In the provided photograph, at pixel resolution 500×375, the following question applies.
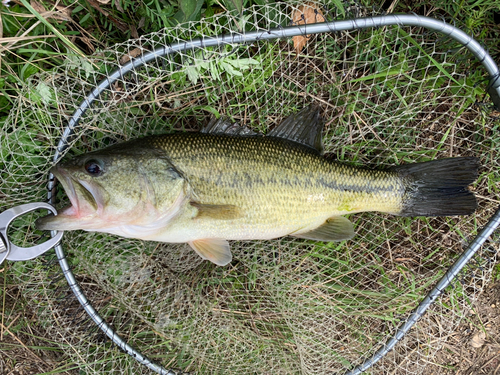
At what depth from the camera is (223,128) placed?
214cm

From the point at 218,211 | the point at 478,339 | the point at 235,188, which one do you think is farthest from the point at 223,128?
the point at 478,339

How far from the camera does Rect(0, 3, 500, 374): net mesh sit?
7.44 ft

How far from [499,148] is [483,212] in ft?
1.56

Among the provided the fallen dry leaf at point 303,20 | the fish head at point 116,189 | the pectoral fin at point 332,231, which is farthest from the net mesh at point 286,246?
the fish head at point 116,189

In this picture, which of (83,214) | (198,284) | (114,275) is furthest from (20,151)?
(198,284)

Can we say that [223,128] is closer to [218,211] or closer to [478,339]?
[218,211]

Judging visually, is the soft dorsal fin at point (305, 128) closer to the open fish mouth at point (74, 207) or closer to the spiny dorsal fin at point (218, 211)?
the spiny dorsal fin at point (218, 211)

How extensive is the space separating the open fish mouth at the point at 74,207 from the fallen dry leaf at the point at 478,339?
299 cm

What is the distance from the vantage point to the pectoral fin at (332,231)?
2236mm

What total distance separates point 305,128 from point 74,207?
4.85ft

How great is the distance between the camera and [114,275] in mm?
2400

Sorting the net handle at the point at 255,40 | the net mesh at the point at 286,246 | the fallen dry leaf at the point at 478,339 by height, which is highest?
the net handle at the point at 255,40

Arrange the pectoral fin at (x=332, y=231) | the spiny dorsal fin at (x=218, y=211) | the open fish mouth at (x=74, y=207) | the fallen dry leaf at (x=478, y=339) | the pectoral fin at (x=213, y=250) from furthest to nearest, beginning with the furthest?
the fallen dry leaf at (x=478, y=339) < the pectoral fin at (x=332, y=231) < the pectoral fin at (x=213, y=250) < the spiny dorsal fin at (x=218, y=211) < the open fish mouth at (x=74, y=207)

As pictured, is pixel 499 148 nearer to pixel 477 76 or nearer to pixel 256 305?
pixel 477 76
